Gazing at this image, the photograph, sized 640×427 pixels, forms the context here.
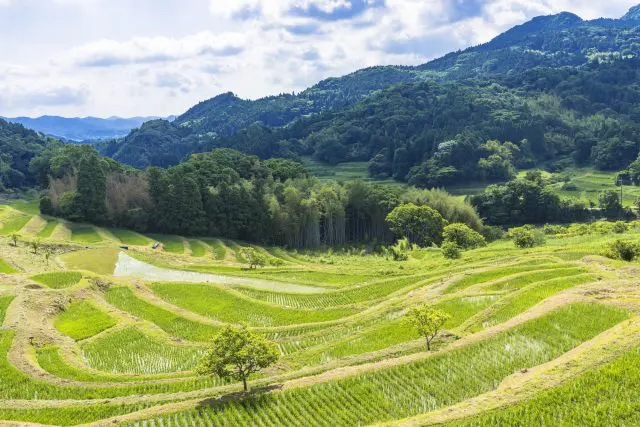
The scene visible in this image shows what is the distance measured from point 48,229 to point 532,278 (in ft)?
293

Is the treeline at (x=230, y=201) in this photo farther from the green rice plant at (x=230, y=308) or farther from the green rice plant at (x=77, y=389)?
the green rice plant at (x=77, y=389)

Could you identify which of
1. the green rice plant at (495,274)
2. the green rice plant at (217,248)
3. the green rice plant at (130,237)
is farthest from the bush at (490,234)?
the green rice plant at (130,237)

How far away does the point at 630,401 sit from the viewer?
24.7 m

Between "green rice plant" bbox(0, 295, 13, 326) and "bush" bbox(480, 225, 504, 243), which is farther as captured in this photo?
"bush" bbox(480, 225, 504, 243)

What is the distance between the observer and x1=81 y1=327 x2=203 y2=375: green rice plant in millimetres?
38281

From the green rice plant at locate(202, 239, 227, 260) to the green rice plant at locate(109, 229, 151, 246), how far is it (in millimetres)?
12707

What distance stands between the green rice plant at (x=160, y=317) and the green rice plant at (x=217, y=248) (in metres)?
41.3

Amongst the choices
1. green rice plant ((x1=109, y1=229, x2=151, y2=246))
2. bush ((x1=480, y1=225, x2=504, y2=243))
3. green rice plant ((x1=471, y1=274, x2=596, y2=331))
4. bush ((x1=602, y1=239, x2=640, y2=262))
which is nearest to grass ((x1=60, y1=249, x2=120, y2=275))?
green rice plant ((x1=109, y1=229, x2=151, y2=246))

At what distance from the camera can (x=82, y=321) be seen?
48.3 m

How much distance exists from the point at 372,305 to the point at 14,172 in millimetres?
170156

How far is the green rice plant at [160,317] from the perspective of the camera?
4622 cm

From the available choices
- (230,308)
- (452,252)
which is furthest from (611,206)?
(230,308)

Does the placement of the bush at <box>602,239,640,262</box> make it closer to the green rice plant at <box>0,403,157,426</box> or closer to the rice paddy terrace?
the rice paddy terrace

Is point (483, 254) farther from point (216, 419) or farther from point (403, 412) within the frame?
point (216, 419)
